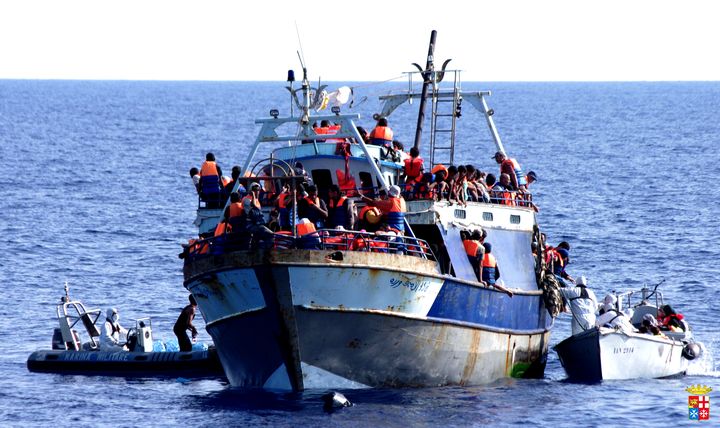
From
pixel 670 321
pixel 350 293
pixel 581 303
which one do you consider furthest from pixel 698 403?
pixel 350 293

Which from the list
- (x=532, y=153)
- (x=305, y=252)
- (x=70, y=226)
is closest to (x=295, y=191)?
(x=305, y=252)

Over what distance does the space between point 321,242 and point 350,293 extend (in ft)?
3.86

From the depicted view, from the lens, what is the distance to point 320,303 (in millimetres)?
29531

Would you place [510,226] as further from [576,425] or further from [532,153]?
[532,153]

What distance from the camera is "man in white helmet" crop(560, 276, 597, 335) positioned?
121 ft

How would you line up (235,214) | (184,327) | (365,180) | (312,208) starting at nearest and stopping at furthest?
1. (235,214)
2. (312,208)
3. (365,180)
4. (184,327)

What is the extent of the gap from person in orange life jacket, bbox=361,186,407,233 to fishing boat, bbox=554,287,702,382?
21.8 ft

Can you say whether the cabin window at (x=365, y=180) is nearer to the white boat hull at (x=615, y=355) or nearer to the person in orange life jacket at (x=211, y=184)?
the person in orange life jacket at (x=211, y=184)

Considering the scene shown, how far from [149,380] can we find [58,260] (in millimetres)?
20532

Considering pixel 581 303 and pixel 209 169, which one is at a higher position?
pixel 209 169

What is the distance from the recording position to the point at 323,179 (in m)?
34.9

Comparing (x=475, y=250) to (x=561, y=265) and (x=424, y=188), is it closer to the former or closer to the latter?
(x=424, y=188)

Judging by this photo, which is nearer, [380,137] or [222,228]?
[222,228]

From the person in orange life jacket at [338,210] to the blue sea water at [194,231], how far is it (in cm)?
361
